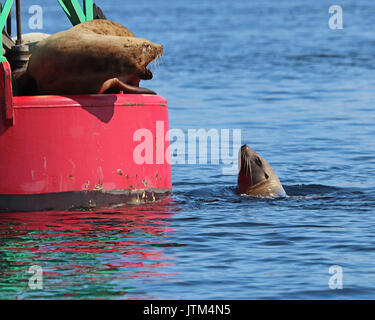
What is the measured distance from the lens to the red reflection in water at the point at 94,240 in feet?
30.2

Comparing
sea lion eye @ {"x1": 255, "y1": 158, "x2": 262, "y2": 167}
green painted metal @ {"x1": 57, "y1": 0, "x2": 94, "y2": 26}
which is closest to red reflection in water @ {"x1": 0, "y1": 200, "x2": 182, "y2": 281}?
sea lion eye @ {"x1": 255, "y1": 158, "x2": 262, "y2": 167}

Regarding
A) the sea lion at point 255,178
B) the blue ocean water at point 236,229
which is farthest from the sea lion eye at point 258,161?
the blue ocean water at point 236,229

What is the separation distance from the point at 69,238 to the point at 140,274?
157cm

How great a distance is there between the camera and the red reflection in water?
9.20 meters

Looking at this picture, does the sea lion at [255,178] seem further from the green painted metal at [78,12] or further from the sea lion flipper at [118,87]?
the green painted metal at [78,12]

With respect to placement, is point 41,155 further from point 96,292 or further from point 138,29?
point 138,29

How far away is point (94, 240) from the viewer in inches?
402

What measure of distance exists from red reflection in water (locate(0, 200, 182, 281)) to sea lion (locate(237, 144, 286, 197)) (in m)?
1.70

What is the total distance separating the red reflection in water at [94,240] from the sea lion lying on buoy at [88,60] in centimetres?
144

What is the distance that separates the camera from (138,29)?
54312 mm

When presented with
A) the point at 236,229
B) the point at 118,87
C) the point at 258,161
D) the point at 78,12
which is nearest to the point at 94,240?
the point at 236,229

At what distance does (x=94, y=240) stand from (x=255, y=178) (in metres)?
3.86

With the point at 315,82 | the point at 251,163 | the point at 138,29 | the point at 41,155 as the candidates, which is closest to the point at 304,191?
the point at 251,163
